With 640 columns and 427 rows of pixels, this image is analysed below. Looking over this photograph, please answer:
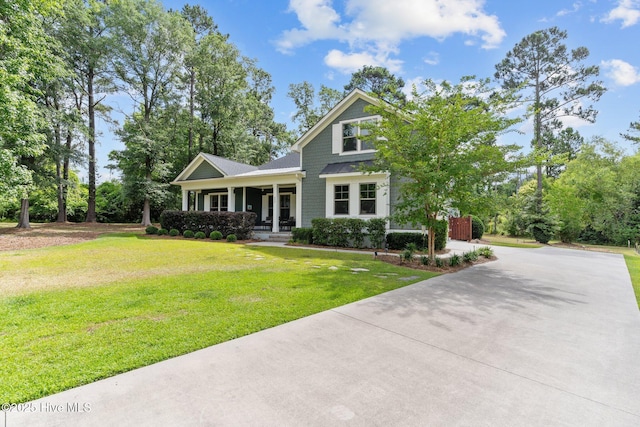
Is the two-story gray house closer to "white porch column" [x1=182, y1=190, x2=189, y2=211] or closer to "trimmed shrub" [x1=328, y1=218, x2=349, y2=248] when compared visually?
"white porch column" [x1=182, y1=190, x2=189, y2=211]

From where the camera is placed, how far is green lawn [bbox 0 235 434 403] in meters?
2.71

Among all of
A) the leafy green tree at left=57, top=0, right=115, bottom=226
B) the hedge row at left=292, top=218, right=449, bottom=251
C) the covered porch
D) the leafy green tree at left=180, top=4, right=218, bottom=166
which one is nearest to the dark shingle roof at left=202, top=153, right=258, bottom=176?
the covered porch

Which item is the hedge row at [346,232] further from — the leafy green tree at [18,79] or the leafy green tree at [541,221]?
the leafy green tree at [541,221]

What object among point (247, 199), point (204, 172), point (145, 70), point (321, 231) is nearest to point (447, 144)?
point (321, 231)

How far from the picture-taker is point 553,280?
710cm

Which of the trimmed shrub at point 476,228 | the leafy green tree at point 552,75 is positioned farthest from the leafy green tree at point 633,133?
the trimmed shrub at point 476,228

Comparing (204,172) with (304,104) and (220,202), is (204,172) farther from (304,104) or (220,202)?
(304,104)

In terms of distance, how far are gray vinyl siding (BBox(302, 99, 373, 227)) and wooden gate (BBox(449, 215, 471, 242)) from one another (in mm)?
8459

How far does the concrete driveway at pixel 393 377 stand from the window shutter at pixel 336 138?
11162mm

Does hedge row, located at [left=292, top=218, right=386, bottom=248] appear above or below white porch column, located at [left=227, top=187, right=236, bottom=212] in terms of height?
below

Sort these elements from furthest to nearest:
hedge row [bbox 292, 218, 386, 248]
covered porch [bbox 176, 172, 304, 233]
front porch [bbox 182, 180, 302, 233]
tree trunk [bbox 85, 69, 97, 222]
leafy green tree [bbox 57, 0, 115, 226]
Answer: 1. tree trunk [bbox 85, 69, 97, 222]
2. leafy green tree [bbox 57, 0, 115, 226]
3. front porch [bbox 182, 180, 302, 233]
4. covered porch [bbox 176, 172, 304, 233]
5. hedge row [bbox 292, 218, 386, 248]

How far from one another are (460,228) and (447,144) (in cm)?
1177

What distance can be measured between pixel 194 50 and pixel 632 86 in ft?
113

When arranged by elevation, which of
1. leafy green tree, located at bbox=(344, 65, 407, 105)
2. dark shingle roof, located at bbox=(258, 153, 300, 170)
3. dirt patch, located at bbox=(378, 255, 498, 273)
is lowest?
dirt patch, located at bbox=(378, 255, 498, 273)
